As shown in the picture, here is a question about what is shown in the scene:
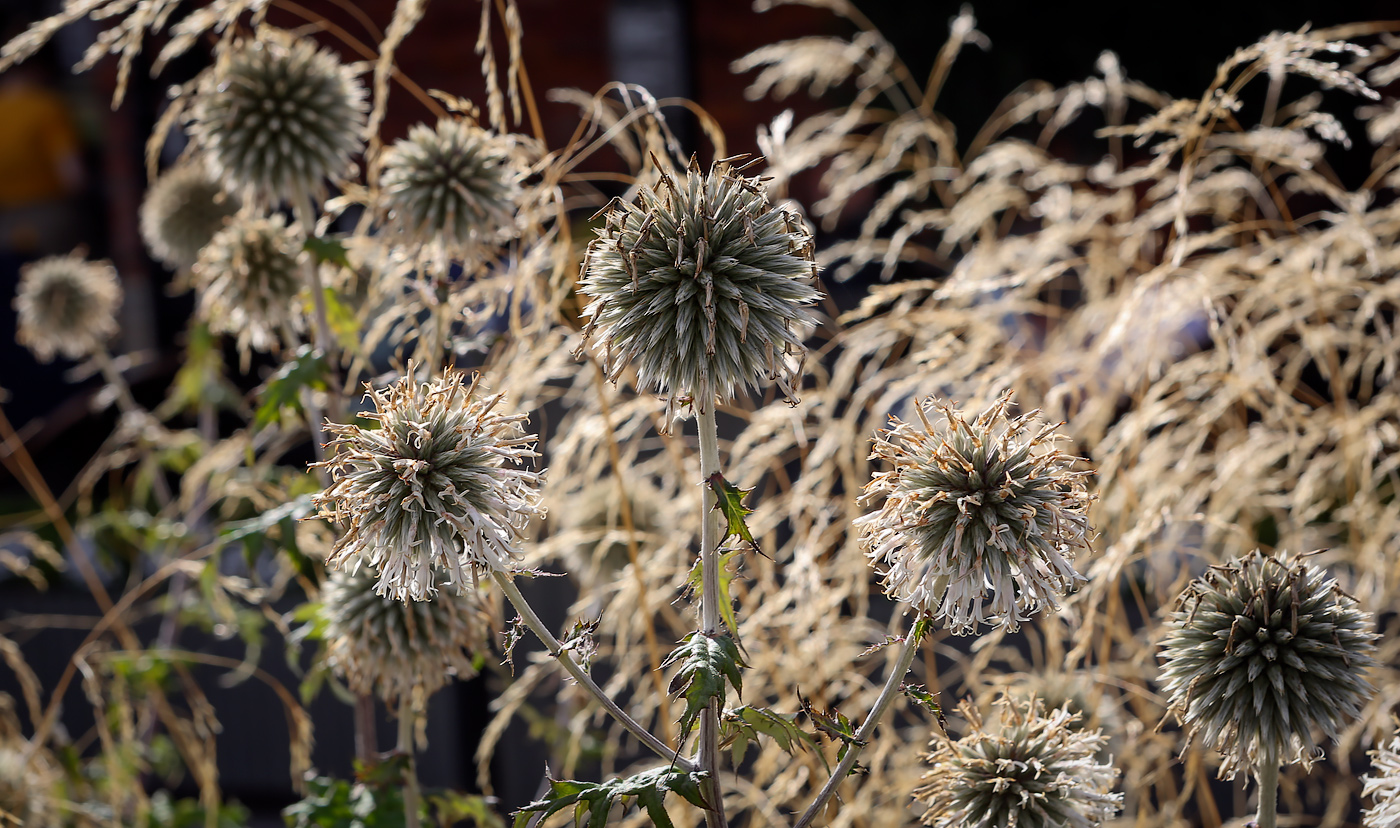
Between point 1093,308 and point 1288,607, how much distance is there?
96 centimetres

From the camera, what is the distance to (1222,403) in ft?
4.69

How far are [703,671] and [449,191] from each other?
2.30 feet

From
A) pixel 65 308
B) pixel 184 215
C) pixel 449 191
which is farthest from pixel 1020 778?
pixel 65 308

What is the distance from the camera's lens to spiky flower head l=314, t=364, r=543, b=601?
729 millimetres

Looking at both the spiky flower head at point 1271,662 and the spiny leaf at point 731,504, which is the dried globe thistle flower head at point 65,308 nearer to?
the spiny leaf at point 731,504

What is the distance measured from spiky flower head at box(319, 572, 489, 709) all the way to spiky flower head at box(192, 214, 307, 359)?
1.67 feet

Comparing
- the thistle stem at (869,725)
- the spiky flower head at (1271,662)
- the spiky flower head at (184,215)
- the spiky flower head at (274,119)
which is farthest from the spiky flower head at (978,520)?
the spiky flower head at (184,215)

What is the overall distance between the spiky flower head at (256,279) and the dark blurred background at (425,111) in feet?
2.70

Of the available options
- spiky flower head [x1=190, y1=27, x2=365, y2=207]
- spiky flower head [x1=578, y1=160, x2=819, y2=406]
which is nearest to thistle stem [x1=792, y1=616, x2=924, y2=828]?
spiky flower head [x1=578, y1=160, x2=819, y2=406]

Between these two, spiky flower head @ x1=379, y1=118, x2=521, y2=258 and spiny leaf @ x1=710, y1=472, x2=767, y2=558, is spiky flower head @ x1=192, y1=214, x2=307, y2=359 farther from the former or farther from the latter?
spiny leaf @ x1=710, y1=472, x2=767, y2=558

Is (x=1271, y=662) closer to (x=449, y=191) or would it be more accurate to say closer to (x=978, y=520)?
(x=978, y=520)

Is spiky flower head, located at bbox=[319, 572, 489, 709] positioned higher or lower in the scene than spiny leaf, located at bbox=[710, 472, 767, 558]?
lower

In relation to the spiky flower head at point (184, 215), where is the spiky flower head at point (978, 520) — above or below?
below

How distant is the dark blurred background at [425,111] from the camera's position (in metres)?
2.69
